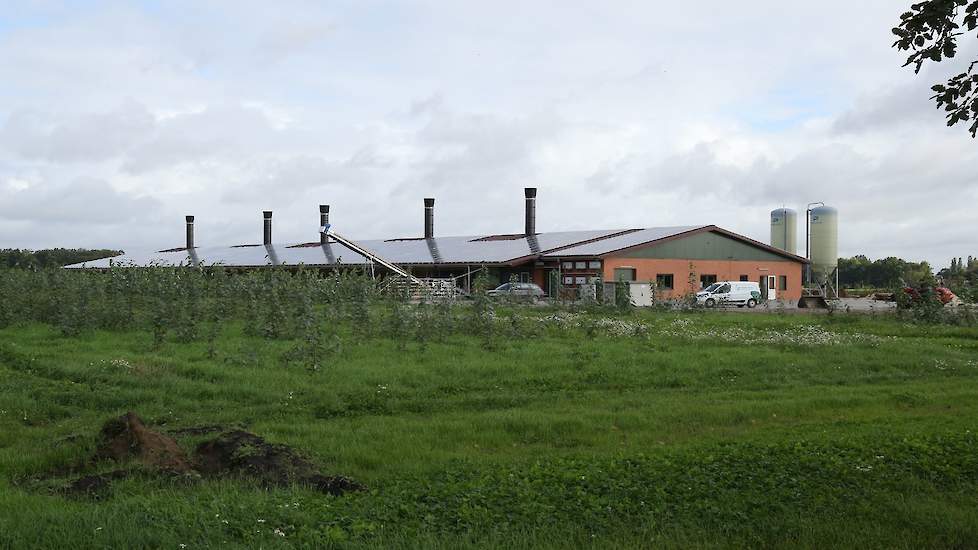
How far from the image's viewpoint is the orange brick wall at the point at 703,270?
4472cm

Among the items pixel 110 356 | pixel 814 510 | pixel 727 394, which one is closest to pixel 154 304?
pixel 110 356

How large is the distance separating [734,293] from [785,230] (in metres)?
18.5

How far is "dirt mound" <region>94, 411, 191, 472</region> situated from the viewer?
817 cm

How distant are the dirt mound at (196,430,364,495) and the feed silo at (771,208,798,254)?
185ft

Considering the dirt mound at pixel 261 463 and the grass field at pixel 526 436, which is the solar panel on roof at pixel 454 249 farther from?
the dirt mound at pixel 261 463

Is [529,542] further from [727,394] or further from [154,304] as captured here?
[154,304]

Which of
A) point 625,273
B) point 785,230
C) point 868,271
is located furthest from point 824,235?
point 868,271

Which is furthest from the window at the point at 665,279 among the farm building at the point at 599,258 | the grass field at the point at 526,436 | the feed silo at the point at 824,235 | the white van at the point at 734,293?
the grass field at the point at 526,436

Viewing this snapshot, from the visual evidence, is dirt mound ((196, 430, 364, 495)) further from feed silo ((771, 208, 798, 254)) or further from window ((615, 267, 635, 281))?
feed silo ((771, 208, 798, 254))

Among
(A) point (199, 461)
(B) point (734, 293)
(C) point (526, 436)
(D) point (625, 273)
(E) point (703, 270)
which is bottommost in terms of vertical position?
(C) point (526, 436)

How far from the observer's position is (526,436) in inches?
420

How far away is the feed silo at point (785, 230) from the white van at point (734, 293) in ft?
52.8

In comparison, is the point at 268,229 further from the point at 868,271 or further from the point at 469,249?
the point at 868,271

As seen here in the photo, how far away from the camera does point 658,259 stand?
46.1 metres
